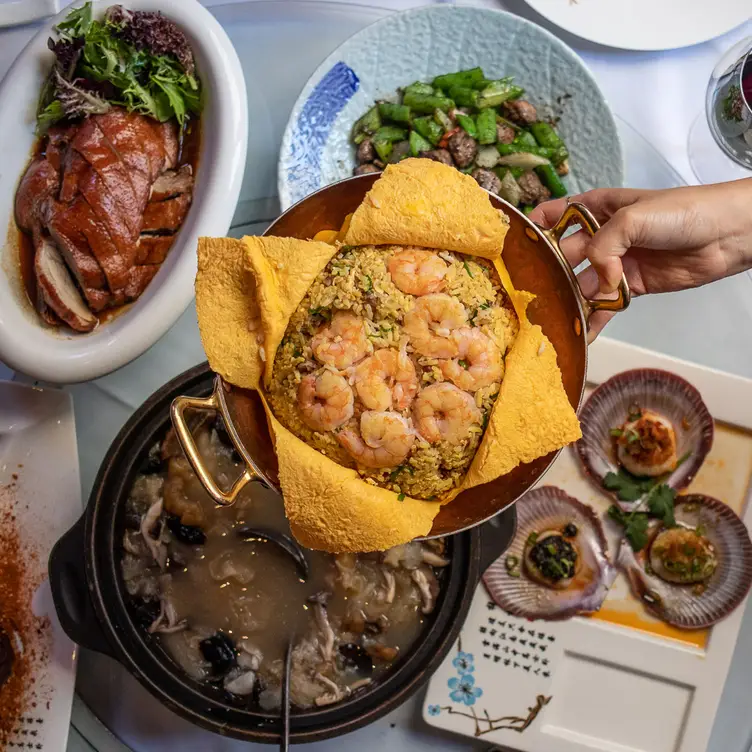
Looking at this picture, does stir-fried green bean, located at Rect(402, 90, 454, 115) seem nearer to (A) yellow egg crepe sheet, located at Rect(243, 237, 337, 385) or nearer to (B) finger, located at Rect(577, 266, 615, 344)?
(B) finger, located at Rect(577, 266, 615, 344)

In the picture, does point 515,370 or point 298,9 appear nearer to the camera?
point 515,370

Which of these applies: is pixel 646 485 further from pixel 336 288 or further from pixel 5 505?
pixel 5 505

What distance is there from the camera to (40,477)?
5.79 feet

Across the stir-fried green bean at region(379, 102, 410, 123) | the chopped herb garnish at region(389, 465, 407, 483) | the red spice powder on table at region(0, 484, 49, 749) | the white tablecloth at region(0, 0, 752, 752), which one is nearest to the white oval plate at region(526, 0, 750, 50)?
the white tablecloth at region(0, 0, 752, 752)

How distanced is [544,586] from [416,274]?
1.01m

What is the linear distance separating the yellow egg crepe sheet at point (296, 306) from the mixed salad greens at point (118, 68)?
70 centimetres

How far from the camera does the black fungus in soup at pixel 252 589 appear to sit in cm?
161

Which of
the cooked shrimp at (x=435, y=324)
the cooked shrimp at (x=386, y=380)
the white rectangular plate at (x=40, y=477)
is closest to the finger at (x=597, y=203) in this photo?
the cooked shrimp at (x=435, y=324)

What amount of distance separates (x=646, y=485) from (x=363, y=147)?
1.18 metres

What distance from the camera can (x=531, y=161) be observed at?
1.79 metres

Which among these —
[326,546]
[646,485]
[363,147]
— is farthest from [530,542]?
[363,147]

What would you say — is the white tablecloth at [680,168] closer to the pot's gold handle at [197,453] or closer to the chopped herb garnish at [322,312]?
the chopped herb garnish at [322,312]

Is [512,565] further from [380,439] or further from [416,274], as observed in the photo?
[416,274]

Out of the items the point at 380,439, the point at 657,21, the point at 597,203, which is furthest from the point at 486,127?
the point at 380,439
